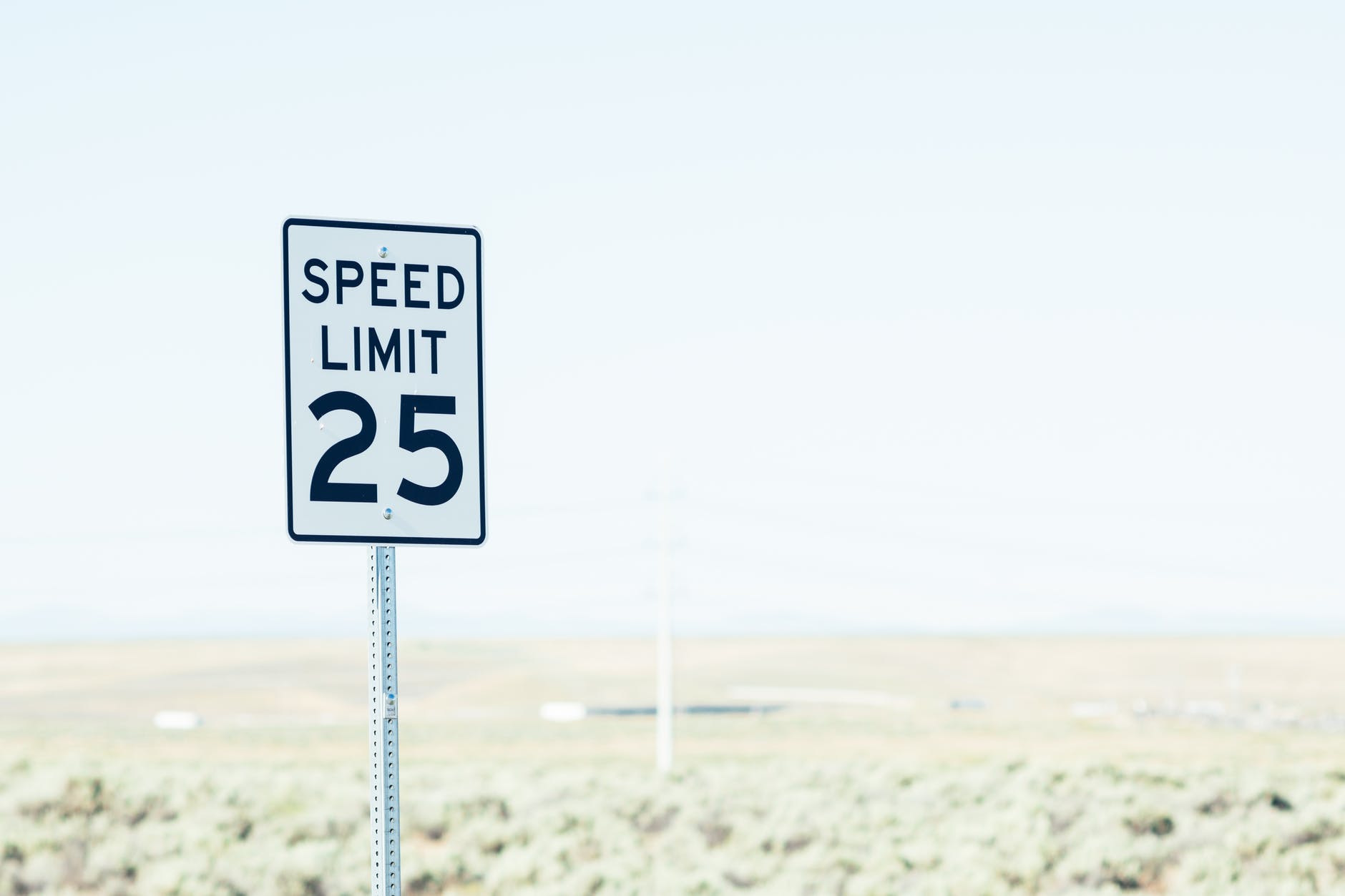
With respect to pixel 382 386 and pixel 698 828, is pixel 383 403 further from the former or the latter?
pixel 698 828

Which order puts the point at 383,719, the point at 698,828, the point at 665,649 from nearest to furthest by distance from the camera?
1. the point at 383,719
2. the point at 698,828
3. the point at 665,649

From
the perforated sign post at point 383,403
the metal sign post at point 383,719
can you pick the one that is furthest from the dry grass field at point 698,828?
the perforated sign post at point 383,403

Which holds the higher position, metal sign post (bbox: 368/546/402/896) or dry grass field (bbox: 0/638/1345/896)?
metal sign post (bbox: 368/546/402/896)

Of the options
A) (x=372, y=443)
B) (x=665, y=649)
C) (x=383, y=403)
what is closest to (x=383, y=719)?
(x=372, y=443)

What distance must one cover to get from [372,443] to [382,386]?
0.17m

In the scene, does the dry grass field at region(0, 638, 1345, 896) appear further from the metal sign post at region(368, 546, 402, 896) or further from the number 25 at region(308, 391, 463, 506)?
the number 25 at region(308, 391, 463, 506)

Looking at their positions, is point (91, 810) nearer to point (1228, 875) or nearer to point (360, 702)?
point (1228, 875)

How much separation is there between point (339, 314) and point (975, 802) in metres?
14.4

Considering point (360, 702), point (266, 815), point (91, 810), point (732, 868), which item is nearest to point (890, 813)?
point (732, 868)

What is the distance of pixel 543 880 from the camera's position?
46.2ft

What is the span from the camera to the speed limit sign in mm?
4625

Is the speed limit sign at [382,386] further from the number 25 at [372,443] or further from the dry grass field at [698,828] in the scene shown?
the dry grass field at [698,828]

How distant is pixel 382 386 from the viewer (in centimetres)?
468

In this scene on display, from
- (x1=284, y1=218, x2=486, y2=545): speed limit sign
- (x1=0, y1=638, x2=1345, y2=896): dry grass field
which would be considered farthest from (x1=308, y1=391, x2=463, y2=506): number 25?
(x1=0, y1=638, x2=1345, y2=896): dry grass field
